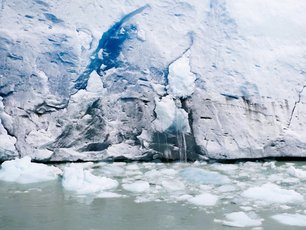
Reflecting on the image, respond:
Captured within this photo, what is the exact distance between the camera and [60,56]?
4945 millimetres

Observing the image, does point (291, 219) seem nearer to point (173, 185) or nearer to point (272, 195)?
point (272, 195)

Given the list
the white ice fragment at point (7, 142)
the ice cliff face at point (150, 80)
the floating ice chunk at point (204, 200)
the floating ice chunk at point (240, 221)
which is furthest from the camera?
the ice cliff face at point (150, 80)

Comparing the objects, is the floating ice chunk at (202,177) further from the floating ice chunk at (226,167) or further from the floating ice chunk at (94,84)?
the floating ice chunk at (94,84)

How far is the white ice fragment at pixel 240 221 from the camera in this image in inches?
107

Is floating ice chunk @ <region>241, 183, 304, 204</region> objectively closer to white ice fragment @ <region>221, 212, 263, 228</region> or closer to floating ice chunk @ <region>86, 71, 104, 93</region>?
white ice fragment @ <region>221, 212, 263, 228</region>

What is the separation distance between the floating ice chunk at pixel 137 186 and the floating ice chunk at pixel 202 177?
411mm

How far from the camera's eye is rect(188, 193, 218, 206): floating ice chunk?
3160mm

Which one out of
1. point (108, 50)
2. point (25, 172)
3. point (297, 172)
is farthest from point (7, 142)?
point (297, 172)

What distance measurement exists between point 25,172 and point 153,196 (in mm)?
1220

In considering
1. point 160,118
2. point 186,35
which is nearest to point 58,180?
point 160,118

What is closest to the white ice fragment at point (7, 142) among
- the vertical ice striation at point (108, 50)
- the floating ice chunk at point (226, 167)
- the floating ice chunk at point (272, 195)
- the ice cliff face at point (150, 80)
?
the ice cliff face at point (150, 80)

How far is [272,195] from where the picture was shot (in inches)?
130

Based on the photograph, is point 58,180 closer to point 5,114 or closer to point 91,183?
point 91,183

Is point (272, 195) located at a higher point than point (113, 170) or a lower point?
higher
